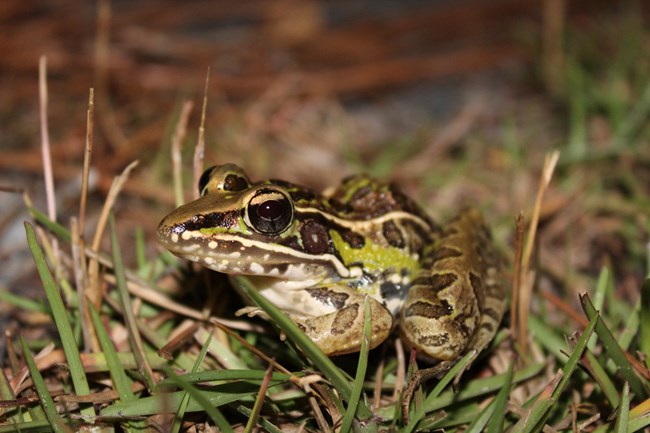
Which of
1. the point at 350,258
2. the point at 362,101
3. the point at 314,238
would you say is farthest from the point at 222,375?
the point at 362,101

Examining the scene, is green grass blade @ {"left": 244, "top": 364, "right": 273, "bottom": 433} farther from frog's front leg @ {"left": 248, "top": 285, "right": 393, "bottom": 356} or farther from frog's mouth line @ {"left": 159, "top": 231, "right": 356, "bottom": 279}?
frog's mouth line @ {"left": 159, "top": 231, "right": 356, "bottom": 279}

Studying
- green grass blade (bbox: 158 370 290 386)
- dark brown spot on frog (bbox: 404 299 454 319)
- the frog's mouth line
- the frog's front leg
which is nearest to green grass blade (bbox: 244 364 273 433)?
green grass blade (bbox: 158 370 290 386)

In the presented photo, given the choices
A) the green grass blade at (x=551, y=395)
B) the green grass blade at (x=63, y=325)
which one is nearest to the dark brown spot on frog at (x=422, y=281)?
the green grass blade at (x=551, y=395)

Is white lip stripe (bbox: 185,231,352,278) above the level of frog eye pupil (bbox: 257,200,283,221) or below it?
below

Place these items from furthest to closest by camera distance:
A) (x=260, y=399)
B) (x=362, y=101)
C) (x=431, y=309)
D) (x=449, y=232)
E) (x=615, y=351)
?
(x=362, y=101), (x=449, y=232), (x=431, y=309), (x=615, y=351), (x=260, y=399)

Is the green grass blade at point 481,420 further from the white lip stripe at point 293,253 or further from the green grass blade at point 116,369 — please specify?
the green grass blade at point 116,369

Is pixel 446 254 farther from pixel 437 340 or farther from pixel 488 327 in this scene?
pixel 437 340

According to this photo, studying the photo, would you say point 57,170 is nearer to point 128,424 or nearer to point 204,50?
point 204,50
